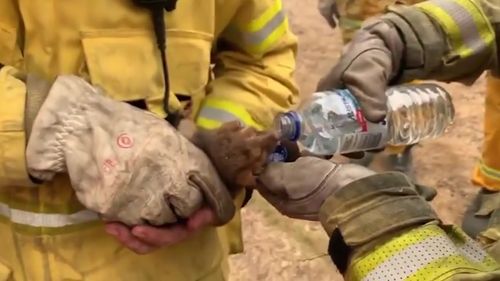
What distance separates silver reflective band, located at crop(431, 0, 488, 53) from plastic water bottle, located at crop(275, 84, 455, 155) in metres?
0.12

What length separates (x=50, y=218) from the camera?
1.36 meters

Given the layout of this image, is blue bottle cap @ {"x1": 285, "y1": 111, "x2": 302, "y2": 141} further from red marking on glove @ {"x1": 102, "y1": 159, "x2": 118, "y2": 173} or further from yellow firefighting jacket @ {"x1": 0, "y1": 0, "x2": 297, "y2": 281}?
red marking on glove @ {"x1": 102, "y1": 159, "x2": 118, "y2": 173}

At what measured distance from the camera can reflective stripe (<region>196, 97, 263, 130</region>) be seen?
1.49m

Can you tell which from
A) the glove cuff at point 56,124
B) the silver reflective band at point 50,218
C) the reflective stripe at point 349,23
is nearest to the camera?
the glove cuff at point 56,124

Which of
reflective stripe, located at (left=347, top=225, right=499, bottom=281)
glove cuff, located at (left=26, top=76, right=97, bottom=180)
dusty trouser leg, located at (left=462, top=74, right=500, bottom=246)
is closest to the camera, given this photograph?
reflective stripe, located at (left=347, top=225, right=499, bottom=281)

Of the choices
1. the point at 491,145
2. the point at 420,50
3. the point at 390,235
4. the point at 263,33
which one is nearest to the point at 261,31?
the point at 263,33

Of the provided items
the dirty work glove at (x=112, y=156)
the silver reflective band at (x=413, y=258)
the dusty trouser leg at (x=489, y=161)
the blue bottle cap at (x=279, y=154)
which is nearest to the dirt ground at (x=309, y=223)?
the dusty trouser leg at (x=489, y=161)

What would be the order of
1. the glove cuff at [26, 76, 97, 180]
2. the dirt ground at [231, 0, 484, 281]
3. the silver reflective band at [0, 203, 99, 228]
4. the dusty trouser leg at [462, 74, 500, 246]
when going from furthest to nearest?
1. the dirt ground at [231, 0, 484, 281]
2. the dusty trouser leg at [462, 74, 500, 246]
3. the silver reflective band at [0, 203, 99, 228]
4. the glove cuff at [26, 76, 97, 180]

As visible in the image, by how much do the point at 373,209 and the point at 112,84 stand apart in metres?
0.41

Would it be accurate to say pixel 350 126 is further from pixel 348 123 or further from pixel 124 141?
pixel 124 141

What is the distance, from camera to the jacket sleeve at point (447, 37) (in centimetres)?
162

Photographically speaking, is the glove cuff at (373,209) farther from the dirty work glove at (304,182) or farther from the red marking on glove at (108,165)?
the red marking on glove at (108,165)

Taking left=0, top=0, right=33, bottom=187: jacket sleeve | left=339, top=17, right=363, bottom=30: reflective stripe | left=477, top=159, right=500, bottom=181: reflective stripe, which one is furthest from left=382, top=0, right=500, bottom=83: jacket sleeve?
left=339, top=17, right=363, bottom=30: reflective stripe

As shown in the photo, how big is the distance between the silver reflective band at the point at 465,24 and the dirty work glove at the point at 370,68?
144 mm
